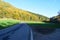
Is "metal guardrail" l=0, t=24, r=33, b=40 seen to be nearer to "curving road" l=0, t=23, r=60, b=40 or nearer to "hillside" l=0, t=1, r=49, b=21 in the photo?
"curving road" l=0, t=23, r=60, b=40

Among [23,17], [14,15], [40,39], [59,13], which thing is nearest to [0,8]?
[59,13]

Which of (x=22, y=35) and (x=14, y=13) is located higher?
(x=14, y=13)

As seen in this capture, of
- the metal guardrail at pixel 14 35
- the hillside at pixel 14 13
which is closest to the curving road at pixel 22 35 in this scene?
the metal guardrail at pixel 14 35

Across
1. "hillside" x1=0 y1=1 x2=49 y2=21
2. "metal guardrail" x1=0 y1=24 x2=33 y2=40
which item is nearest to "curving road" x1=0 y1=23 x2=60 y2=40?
"metal guardrail" x1=0 y1=24 x2=33 y2=40

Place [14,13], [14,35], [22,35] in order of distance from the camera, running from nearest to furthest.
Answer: [14,35] < [22,35] < [14,13]

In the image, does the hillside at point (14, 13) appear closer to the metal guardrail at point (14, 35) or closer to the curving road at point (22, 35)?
the curving road at point (22, 35)

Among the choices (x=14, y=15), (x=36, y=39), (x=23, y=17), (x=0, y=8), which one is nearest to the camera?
(x=36, y=39)

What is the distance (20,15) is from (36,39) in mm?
87045

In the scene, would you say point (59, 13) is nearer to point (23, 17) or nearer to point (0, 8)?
point (0, 8)

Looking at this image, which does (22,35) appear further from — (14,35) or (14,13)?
(14,13)

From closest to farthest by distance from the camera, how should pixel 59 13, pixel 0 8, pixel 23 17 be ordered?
pixel 0 8 < pixel 59 13 < pixel 23 17

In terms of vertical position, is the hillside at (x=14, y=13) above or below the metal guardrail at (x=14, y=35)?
above

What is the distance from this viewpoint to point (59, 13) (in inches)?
2857

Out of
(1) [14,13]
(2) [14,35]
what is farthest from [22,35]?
(1) [14,13]
